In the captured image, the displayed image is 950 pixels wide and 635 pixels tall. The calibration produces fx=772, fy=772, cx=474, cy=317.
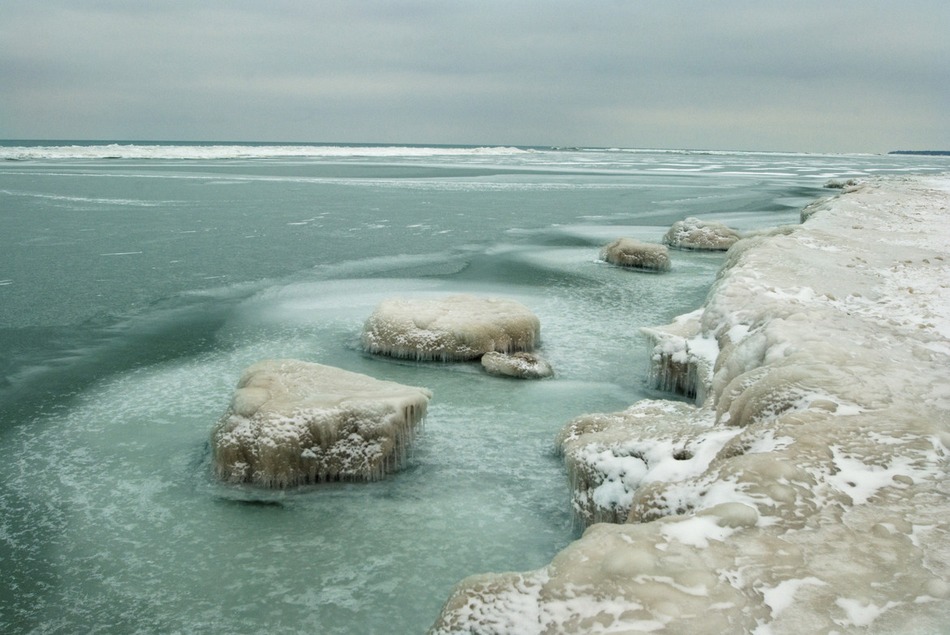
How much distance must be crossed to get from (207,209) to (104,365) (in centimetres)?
1957

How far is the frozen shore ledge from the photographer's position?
3.33 m

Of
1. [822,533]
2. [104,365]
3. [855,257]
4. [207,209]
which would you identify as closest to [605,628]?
[822,533]

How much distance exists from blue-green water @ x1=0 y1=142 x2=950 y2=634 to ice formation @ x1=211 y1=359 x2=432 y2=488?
0.19m

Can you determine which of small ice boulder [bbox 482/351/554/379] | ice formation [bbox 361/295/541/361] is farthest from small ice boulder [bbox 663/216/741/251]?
small ice boulder [bbox 482/351/554/379]

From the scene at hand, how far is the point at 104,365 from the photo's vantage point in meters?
10.4

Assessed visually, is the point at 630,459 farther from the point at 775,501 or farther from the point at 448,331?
the point at 448,331

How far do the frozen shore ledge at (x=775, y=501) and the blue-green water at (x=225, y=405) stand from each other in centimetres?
131

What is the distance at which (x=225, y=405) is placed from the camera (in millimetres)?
8945

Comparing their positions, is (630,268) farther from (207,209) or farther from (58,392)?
(207,209)

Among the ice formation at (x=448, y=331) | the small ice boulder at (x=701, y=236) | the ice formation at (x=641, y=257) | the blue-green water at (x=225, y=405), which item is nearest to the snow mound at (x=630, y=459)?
the blue-green water at (x=225, y=405)

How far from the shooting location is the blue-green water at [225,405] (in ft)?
17.9

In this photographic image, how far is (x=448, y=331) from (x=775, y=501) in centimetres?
698

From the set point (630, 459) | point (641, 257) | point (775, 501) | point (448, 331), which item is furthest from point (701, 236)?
point (775, 501)

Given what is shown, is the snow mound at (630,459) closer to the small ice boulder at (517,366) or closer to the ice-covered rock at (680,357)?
the ice-covered rock at (680,357)
